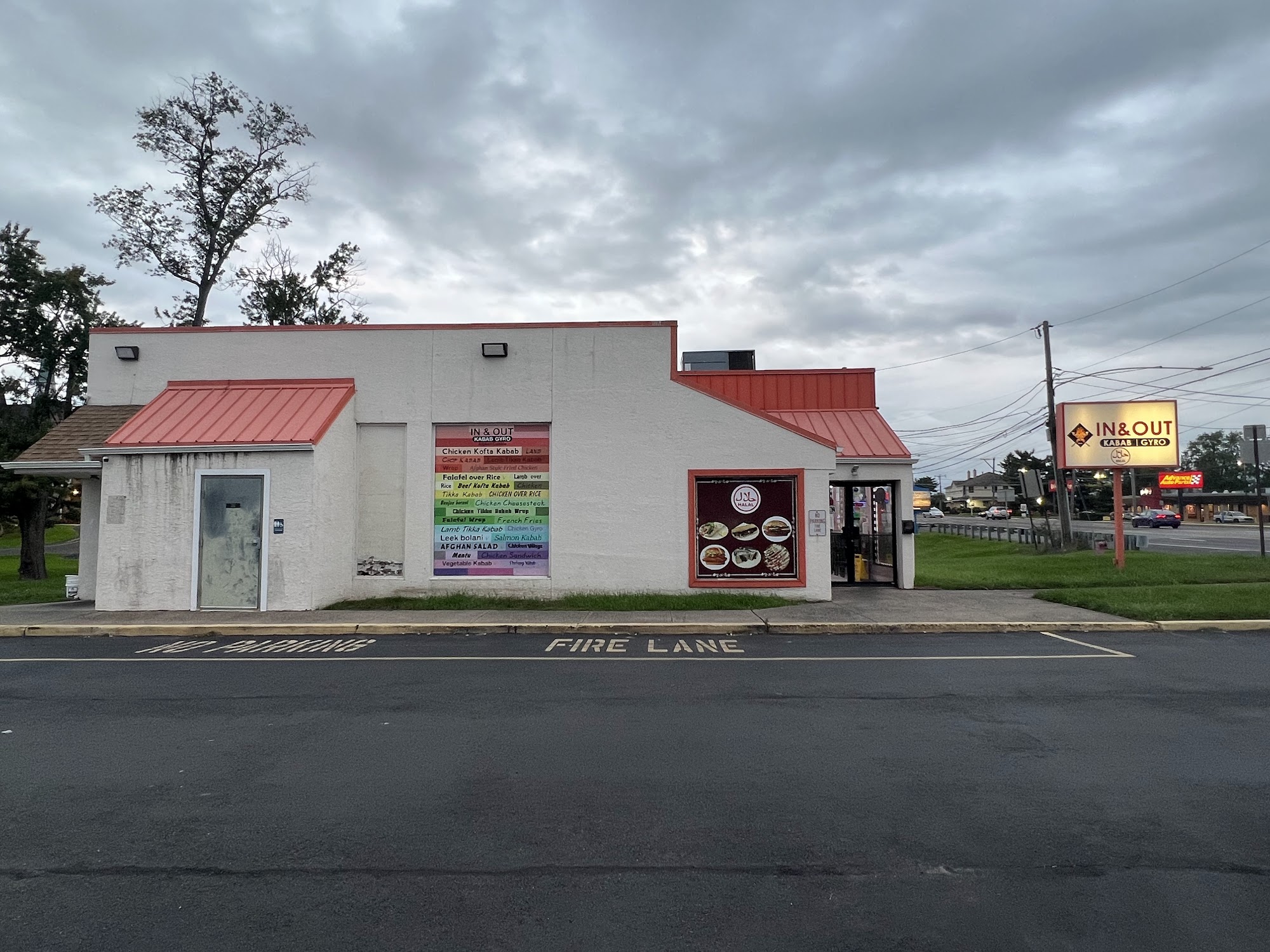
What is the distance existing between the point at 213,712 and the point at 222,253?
25815mm

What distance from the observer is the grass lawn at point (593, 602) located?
13.8 metres

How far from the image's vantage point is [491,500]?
1533 cm

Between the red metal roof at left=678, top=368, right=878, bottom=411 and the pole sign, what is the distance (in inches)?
3234

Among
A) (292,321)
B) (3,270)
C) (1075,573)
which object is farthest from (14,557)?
(1075,573)

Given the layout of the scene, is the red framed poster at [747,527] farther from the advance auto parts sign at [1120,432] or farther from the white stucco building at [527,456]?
the advance auto parts sign at [1120,432]

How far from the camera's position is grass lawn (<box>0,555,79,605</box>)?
16.6 m

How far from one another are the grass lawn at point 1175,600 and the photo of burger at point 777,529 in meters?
5.05

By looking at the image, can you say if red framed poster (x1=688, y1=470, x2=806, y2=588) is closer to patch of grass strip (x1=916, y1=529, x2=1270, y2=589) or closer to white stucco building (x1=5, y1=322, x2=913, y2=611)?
white stucco building (x1=5, y1=322, x2=913, y2=611)

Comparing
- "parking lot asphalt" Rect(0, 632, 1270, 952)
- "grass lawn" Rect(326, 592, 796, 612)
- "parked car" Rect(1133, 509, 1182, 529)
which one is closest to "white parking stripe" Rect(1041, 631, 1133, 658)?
"parking lot asphalt" Rect(0, 632, 1270, 952)

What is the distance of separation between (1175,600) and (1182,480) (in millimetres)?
84946

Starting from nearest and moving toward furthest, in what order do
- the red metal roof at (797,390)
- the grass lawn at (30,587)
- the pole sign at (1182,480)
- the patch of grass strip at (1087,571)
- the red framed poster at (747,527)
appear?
the red framed poster at (747,527), the grass lawn at (30,587), the patch of grass strip at (1087,571), the red metal roof at (797,390), the pole sign at (1182,480)

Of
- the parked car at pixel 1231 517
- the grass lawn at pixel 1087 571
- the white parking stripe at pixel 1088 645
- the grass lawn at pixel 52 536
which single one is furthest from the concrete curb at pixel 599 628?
the parked car at pixel 1231 517

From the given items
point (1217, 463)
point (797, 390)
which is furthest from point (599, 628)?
point (1217, 463)

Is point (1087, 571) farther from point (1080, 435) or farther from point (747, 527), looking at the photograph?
point (747, 527)
